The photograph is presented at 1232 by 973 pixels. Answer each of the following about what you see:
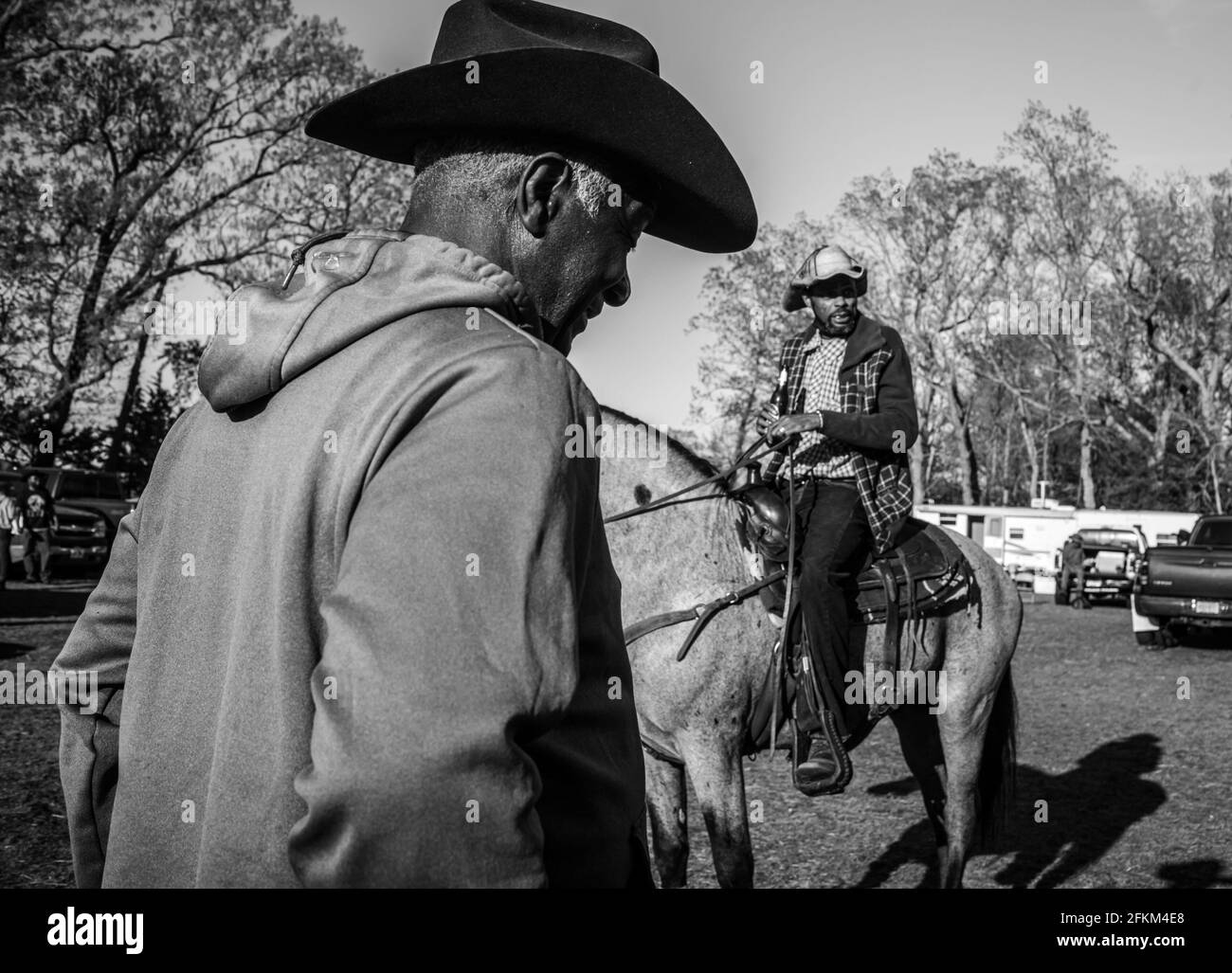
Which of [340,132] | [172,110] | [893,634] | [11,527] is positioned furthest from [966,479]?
[340,132]

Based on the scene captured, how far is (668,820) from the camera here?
471 cm

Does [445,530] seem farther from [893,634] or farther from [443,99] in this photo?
[893,634]

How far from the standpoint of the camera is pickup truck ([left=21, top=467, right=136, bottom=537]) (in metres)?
21.5

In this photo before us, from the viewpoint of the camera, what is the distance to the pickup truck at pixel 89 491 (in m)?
21.5

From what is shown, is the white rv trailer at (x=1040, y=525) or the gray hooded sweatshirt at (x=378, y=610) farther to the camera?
the white rv trailer at (x=1040, y=525)

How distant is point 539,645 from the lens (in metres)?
0.95

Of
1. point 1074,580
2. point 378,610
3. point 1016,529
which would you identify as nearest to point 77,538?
point 1074,580

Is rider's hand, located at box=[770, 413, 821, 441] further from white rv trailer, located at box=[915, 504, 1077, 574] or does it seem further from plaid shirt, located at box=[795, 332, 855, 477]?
white rv trailer, located at box=[915, 504, 1077, 574]

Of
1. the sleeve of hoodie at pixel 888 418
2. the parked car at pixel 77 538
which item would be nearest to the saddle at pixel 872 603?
Answer: the sleeve of hoodie at pixel 888 418

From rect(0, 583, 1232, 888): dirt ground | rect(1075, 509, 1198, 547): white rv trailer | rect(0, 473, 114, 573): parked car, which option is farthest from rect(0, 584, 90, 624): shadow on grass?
rect(1075, 509, 1198, 547): white rv trailer

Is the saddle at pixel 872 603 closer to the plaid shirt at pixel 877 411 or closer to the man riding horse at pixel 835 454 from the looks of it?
the man riding horse at pixel 835 454

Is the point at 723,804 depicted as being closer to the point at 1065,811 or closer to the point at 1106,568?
the point at 1065,811

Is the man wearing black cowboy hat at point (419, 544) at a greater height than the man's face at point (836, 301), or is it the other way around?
the man's face at point (836, 301)

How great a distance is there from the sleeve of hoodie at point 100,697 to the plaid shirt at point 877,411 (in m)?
3.87
